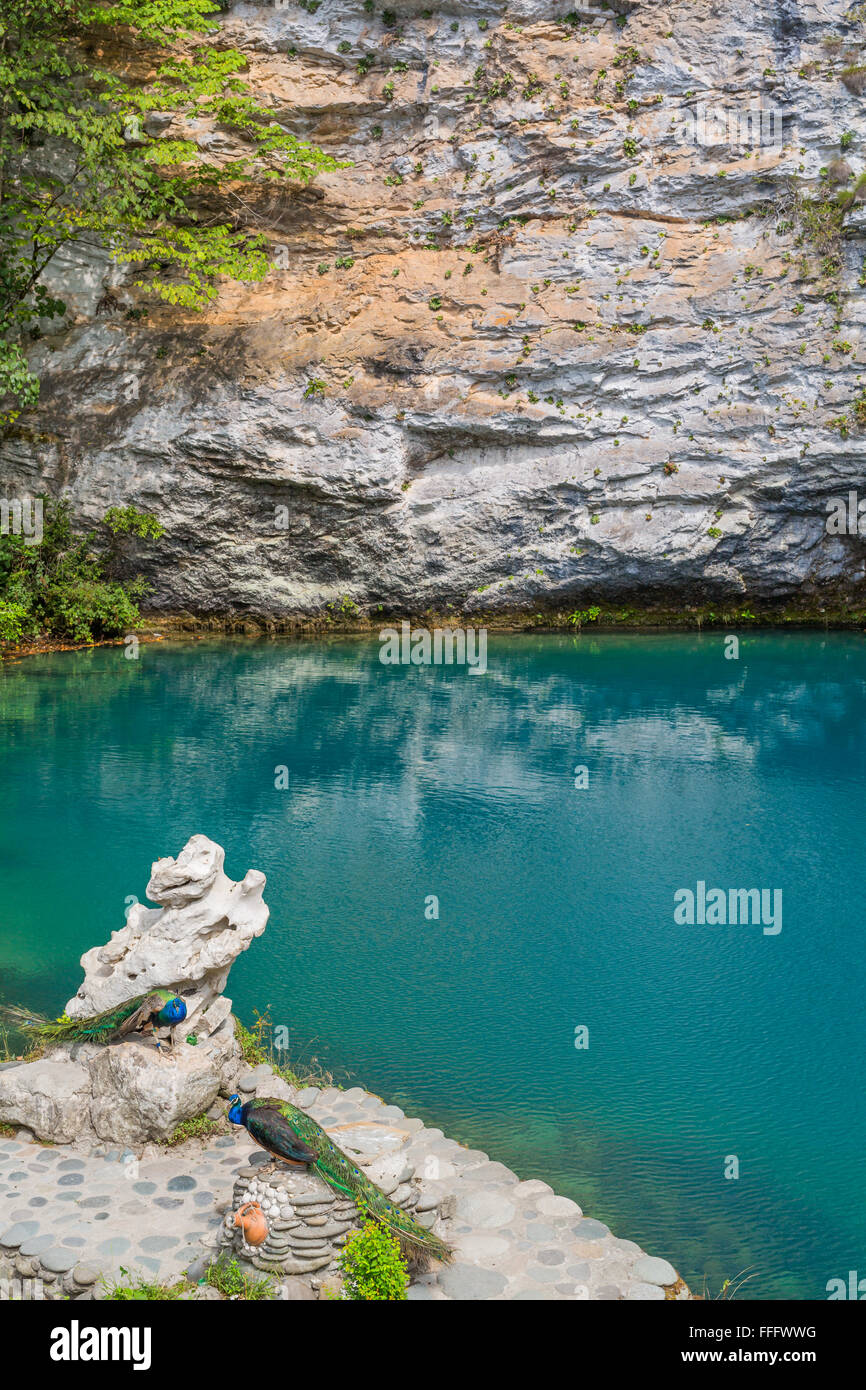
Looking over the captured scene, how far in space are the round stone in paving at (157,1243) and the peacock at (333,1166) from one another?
28.5 inches

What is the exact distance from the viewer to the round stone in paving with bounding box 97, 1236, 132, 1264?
5801 millimetres

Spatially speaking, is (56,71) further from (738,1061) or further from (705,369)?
(738,1061)

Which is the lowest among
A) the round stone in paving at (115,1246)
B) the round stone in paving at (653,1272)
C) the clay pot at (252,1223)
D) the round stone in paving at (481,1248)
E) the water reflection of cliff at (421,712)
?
the round stone in paving at (653,1272)

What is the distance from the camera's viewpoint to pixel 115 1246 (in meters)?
5.85

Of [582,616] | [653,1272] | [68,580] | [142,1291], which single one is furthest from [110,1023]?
[582,616]

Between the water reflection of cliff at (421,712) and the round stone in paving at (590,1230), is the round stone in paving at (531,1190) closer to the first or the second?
the round stone in paving at (590,1230)

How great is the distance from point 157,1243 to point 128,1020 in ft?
5.26

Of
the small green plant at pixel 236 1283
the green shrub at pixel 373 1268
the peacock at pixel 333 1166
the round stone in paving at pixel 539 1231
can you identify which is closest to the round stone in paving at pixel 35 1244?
the small green plant at pixel 236 1283

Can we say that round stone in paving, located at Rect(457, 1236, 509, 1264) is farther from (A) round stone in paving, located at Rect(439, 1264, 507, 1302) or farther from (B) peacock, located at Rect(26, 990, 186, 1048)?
(B) peacock, located at Rect(26, 990, 186, 1048)

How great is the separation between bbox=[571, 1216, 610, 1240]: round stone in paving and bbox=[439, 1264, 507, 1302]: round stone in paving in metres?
0.65

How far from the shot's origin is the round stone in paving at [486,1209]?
628 centimetres

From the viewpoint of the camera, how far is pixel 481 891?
40.4ft

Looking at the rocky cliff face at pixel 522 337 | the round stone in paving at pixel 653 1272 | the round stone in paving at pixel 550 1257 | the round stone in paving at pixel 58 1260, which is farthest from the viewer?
the rocky cliff face at pixel 522 337

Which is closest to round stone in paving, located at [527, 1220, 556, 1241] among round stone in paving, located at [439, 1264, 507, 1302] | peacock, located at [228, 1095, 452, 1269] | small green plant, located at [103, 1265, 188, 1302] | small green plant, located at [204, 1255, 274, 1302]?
round stone in paving, located at [439, 1264, 507, 1302]
